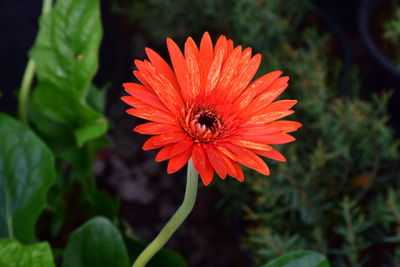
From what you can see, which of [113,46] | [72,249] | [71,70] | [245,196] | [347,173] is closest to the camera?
[72,249]

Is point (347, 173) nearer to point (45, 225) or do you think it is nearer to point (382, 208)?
point (382, 208)

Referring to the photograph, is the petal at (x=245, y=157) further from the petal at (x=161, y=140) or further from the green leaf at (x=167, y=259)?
the green leaf at (x=167, y=259)

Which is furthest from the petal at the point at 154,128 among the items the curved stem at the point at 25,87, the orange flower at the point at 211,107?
the curved stem at the point at 25,87

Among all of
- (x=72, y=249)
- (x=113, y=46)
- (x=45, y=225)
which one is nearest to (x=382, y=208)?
(x=72, y=249)

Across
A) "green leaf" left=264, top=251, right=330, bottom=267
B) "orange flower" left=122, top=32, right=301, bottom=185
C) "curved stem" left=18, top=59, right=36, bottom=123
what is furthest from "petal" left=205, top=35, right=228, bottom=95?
"curved stem" left=18, top=59, right=36, bottom=123

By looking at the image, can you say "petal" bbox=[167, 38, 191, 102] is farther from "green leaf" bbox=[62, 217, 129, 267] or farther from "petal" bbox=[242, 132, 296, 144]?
"green leaf" bbox=[62, 217, 129, 267]

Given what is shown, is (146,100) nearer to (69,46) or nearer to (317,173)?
(69,46)
